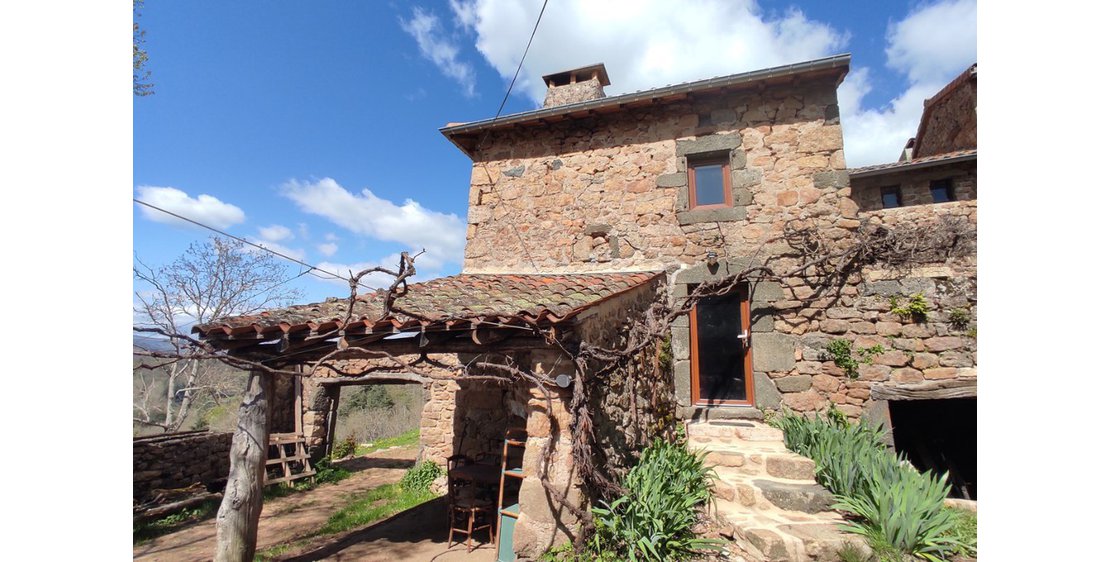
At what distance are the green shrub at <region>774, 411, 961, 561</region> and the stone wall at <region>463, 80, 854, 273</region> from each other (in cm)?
259

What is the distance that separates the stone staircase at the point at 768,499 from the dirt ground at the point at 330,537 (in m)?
2.51

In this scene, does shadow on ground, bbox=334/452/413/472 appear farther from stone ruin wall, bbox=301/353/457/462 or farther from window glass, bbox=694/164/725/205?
window glass, bbox=694/164/725/205

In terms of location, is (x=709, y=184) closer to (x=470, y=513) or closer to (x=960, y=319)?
(x=960, y=319)

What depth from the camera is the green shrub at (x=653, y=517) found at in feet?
11.3

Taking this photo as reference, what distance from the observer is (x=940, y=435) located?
7.12 m

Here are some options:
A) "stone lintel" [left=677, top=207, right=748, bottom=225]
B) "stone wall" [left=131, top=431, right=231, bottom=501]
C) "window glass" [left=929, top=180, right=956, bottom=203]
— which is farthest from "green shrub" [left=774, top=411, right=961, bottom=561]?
"stone wall" [left=131, top=431, right=231, bottom=501]

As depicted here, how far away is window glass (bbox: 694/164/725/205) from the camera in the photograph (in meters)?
6.30

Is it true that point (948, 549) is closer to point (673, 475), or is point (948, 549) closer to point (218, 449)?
point (673, 475)

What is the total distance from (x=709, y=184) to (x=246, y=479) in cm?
649

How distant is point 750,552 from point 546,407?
204 centimetres

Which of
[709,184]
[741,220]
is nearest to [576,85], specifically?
[709,184]
